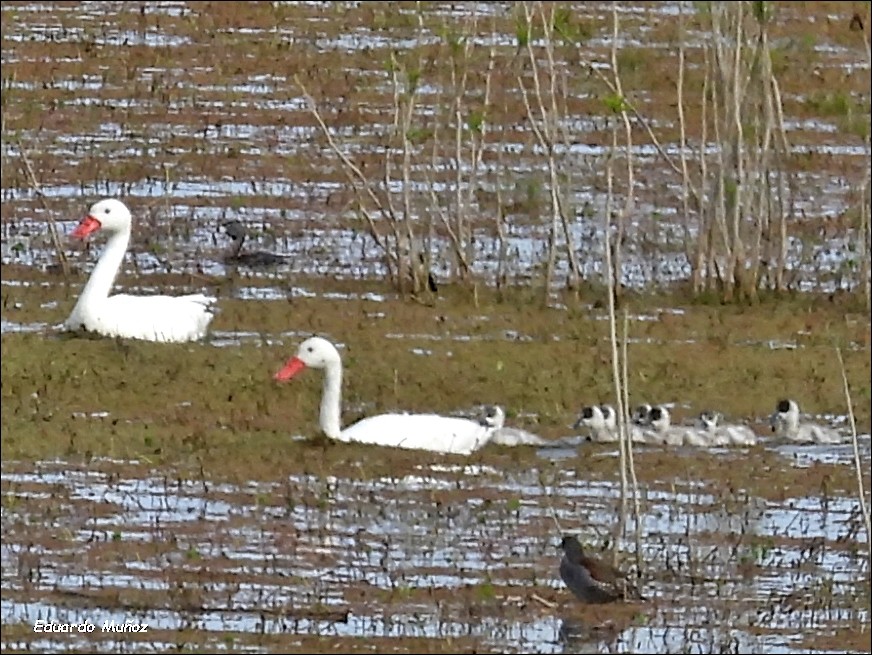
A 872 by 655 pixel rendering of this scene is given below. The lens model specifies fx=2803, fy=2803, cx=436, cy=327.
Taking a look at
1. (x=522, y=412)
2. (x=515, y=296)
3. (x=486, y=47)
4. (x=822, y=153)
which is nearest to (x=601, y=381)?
(x=522, y=412)

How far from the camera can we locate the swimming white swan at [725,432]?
1256 cm

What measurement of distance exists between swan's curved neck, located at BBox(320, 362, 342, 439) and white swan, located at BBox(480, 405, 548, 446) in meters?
0.66

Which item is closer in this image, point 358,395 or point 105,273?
point 358,395

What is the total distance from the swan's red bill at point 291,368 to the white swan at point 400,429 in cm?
28

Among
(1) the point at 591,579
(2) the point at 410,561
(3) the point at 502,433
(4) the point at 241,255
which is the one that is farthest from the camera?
(4) the point at 241,255

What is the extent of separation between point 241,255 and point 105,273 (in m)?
1.81

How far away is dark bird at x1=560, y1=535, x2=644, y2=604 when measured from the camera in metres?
9.71

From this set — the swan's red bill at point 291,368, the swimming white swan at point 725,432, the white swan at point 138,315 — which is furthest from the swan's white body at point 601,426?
the white swan at point 138,315

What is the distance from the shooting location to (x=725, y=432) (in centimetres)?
1262

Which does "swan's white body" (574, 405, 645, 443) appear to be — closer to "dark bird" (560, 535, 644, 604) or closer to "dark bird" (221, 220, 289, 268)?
"dark bird" (560, 535, 644, 604)

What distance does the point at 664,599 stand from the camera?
32.7 ft

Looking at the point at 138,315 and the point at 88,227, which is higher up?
the point at 88,227

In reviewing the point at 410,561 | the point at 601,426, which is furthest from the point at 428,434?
the point at 410,561

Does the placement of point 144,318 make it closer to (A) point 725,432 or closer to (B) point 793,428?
(A) point 725,432
